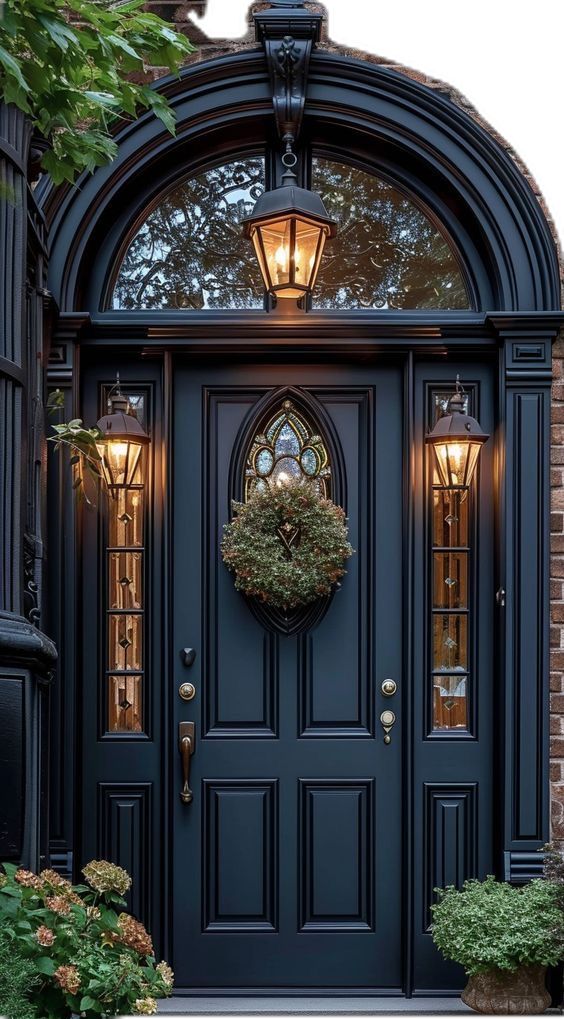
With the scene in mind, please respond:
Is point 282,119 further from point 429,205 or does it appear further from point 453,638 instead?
point 453,638

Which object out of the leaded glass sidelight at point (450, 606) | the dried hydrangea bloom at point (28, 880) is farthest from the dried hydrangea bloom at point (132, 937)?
the leaded glass sidelight at point (450, 606)

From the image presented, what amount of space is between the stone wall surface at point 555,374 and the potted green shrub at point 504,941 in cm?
44

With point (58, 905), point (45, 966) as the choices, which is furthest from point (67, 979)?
point (58, 905)

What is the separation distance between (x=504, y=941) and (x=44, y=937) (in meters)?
1.87

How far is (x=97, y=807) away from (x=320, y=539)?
1452 millimetres

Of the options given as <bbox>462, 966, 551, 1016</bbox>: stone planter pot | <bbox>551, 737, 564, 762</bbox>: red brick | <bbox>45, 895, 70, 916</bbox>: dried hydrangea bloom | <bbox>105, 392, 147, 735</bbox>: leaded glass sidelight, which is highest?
<bbox>105, 392, 147, 735</bbox>: leaded glass sidelight

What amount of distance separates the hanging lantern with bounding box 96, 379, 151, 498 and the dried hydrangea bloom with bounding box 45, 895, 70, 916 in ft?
6.33

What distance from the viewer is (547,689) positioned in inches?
182

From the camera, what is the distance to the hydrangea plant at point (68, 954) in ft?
9.93

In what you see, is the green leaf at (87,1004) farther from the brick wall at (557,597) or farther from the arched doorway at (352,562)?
the brick wall at (557,597)

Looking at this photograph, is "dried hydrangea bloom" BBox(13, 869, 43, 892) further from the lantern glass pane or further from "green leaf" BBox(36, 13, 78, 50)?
the lantern glass pane

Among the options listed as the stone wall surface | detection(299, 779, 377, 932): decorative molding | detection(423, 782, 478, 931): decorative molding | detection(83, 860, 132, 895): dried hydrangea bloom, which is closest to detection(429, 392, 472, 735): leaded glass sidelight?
detection(423, 782, 478, 931): decorative molding

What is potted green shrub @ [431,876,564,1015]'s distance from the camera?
414cm

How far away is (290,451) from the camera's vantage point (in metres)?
4.93
